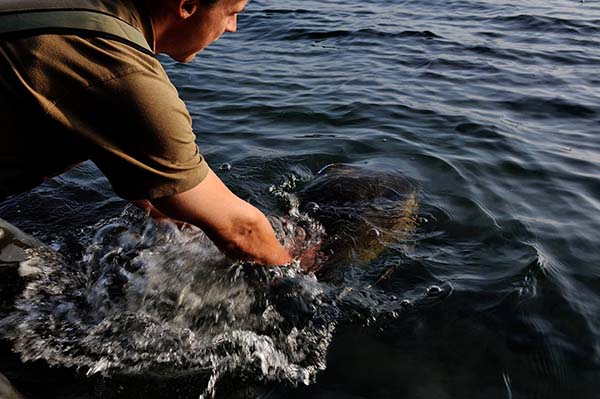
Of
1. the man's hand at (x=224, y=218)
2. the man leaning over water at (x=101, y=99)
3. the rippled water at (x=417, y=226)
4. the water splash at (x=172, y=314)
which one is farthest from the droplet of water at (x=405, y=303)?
the man leaning over water at (x=101, y=99)

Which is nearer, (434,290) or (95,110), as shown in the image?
(95,110)

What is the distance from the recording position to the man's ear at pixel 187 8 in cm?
234

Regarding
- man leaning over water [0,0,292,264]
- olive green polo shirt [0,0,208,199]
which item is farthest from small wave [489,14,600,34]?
olive green polo shirt [0,0,208,199]

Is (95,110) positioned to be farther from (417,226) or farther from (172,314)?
(417,226)

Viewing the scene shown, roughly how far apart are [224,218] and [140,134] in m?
0.61

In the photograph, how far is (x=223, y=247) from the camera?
281 cm

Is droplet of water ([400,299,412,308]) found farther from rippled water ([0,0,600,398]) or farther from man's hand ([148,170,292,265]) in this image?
man's hand ([148,170,292,265])

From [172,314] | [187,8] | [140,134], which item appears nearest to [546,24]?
[172,314]

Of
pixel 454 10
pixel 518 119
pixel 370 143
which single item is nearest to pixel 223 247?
pixel 370 143

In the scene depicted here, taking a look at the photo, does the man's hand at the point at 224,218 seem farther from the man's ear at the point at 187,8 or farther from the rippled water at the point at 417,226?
the man's ear at the point at 187,8

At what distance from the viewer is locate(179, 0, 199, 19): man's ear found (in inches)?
92.1

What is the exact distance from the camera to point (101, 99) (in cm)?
206

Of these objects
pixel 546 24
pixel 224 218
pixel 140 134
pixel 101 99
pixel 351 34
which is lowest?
pixel 351 34

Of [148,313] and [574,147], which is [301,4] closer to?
[574,147]
